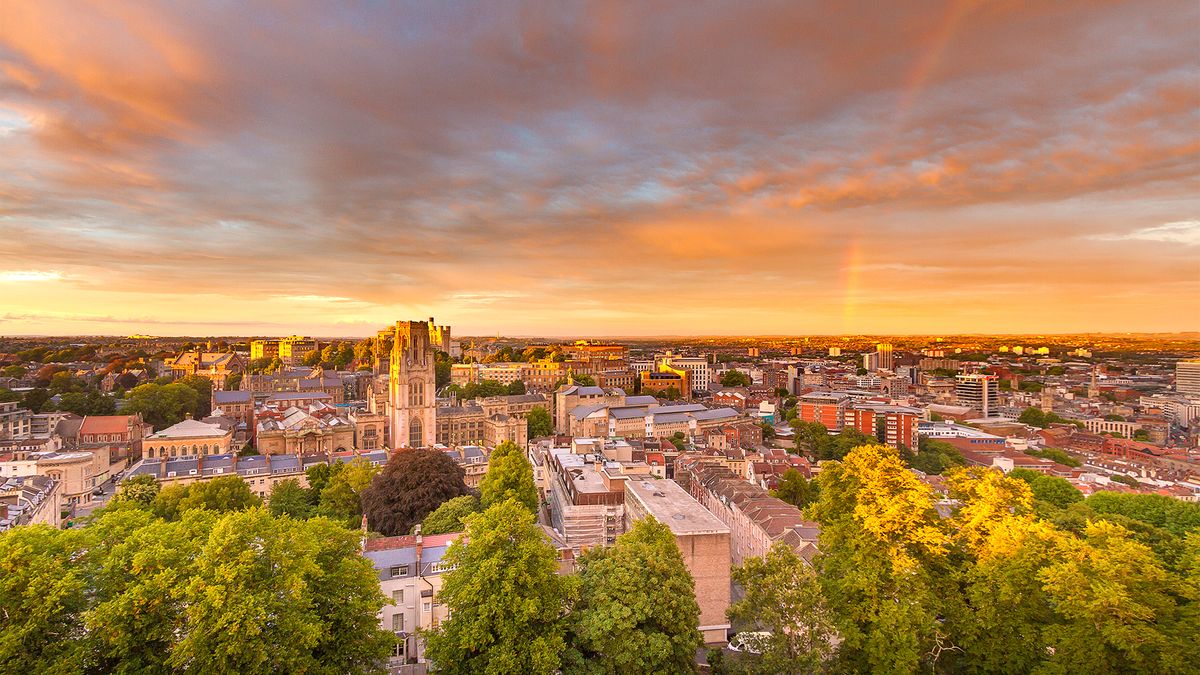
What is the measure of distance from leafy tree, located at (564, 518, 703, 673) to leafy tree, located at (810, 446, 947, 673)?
5.17 metres

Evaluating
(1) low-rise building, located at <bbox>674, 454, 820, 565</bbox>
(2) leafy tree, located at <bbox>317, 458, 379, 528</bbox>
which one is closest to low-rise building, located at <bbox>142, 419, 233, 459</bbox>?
(2) leafy tree, located at <bbox>317, 458, 379, 528</bbox>

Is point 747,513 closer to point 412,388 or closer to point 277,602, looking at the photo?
point 277,602

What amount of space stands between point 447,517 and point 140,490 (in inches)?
842

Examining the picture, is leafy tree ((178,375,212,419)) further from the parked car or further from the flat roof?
the parked car

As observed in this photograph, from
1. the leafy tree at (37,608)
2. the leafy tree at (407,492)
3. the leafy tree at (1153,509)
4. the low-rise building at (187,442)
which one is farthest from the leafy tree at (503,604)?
the low-rise building at (187,442)

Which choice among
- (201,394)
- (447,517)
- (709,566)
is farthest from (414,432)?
(709,566)

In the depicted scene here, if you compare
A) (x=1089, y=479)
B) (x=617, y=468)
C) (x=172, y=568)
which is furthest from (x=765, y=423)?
(x=172, y=568)

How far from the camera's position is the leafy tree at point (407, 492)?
3578 cm

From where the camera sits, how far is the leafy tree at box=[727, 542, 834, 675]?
1844cm

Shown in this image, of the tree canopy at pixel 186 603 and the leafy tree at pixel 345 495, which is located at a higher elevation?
the tree canopy at pixel 186 603

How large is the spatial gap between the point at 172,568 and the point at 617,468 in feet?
93.5

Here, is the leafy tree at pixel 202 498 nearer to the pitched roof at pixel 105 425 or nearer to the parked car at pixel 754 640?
the pitched roof at pixel 105 425

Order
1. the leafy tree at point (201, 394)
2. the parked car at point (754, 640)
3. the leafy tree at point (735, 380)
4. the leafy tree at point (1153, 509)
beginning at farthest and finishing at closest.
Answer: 1. the leafy tree at point (735, 380)
2. the leafy tree at point (201, 394)
3. the leafy tree at point (1153, 509)
4. the parked car at point (754, 640)

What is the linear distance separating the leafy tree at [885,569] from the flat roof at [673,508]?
6.81 metres
